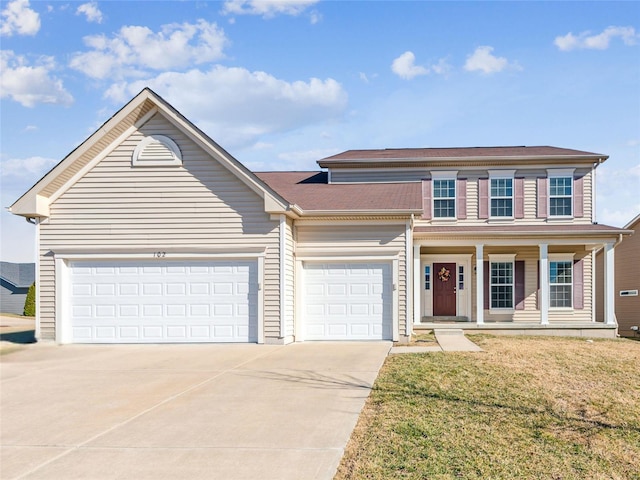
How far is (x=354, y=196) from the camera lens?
19188mm

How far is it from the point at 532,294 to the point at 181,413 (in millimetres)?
17206

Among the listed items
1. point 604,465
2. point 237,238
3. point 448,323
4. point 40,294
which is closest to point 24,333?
point 40,294

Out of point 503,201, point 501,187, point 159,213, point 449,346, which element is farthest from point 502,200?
point 159,213

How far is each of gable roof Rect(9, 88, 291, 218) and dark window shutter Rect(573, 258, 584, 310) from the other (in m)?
12.2

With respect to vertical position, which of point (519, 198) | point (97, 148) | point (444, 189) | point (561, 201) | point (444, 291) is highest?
point (97, 148)

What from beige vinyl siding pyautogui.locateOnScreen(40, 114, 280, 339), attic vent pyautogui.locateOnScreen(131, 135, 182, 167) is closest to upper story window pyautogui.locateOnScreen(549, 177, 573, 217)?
beige vinyl siding pyautogui.locateOnScreen(40, 114, 280, 339)

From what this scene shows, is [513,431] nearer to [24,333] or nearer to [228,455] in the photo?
[228,455]

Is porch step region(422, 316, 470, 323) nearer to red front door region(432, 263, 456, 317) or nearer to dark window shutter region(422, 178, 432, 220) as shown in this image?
red front door region(432, 263, 456, 317)

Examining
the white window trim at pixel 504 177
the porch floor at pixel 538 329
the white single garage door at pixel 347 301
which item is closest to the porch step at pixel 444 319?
the porch floor at pixel 538 329

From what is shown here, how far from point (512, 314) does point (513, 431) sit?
16258 millimetres

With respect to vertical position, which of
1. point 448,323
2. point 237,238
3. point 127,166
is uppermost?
point 127,166

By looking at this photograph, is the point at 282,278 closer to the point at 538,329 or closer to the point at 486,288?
the point at 538,329

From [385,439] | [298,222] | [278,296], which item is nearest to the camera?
[385,439]

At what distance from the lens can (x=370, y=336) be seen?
56.6ft
